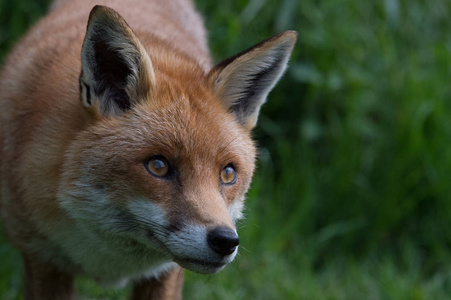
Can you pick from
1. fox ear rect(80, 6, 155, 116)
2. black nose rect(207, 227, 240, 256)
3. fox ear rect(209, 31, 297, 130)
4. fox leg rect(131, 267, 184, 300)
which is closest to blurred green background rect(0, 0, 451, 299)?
fox leg rect(131, 267, 184, 300)

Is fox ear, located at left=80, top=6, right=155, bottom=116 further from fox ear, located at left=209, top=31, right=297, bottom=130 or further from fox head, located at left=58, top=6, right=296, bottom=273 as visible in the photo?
fox ear, located at left=209, top=31, right=297, bottom=130

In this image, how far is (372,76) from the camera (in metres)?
7.39

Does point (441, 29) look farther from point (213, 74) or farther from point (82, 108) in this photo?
point (82, 108)

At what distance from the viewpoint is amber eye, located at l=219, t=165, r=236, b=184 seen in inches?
139

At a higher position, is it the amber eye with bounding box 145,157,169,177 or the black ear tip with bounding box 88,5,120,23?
the black ear tip with bounding box 88,5,120,23

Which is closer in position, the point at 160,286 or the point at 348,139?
the point at 160,286

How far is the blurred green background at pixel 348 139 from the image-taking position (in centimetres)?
673

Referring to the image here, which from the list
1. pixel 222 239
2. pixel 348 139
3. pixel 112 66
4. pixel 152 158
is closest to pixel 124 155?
pixel 152 158

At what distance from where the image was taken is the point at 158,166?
3318 mm

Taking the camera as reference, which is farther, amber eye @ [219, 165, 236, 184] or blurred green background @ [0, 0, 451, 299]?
blurred green background @ [0, 0, 451, 299]

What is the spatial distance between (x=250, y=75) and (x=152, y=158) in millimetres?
909

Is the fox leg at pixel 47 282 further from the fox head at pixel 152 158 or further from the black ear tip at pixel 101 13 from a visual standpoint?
the black ear tip at pixel 101 13

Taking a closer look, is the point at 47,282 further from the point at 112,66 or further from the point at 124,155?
the point at 112,66

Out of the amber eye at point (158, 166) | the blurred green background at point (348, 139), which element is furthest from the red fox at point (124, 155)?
Answer: the blurred green background at point (348, 139)
